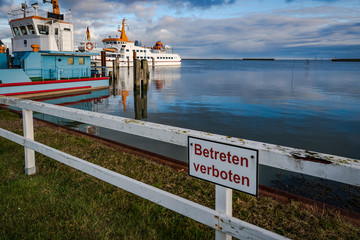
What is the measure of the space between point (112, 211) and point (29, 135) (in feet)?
6.06

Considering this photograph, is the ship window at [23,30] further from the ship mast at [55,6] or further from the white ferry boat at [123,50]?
the white ferry boat at [123,50]

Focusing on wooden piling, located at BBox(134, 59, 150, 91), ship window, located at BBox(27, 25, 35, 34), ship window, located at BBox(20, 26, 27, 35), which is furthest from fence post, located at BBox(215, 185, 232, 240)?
ship window, located at BBox(20, 26, 27, 35)

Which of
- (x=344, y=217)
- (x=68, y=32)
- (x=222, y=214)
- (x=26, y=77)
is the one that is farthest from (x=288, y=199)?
(x=68, y=32)

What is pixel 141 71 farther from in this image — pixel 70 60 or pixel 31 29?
pixel 31 29

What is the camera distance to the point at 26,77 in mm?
19859

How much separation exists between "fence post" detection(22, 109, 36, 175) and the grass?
0.13 m

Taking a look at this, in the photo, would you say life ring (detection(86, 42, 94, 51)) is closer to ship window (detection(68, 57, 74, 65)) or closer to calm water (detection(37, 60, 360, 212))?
ship window (detection(68, 57, 74, 65))

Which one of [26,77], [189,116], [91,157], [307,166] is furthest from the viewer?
[26,77]

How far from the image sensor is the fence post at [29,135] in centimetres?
418

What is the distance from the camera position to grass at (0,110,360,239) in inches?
120

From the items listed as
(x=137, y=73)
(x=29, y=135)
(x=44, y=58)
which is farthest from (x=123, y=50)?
(x=29, y=135)

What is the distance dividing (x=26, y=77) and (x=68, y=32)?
6.91 meters

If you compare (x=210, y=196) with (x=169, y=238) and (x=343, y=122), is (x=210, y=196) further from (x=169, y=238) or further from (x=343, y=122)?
(x=343, y=122)

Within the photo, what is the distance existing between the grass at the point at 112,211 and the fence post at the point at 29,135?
0.13 metres
